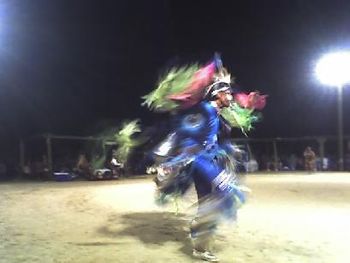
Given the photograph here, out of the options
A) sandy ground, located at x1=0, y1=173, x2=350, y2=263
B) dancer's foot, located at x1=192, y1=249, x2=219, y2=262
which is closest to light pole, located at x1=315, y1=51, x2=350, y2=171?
sandy ground, located at x1=0, y1=173, x2=350, y2=263

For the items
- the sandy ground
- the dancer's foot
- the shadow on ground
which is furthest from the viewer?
the shadow on ground

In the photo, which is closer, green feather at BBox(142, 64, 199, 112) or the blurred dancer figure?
green feather at BBox(142, 64, 199, 112)

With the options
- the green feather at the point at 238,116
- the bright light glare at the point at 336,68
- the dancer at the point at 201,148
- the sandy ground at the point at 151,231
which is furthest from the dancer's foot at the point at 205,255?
the bright light glare at the point at 336,68

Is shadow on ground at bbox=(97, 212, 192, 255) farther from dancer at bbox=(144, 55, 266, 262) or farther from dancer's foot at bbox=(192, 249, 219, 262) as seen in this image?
dancer at bbox=(144, 55, 266, 262)

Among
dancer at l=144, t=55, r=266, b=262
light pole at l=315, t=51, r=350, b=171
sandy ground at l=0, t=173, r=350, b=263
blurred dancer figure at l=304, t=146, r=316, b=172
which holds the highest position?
light pole at l=315, t=51, r=350, b=171

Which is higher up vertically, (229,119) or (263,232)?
(229,119)

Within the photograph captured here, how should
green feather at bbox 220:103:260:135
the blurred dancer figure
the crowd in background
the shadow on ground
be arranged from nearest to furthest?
the shadow on ground < green feather at bbox 220:103:260:135 < the crowd in background < the blurred dancer figure

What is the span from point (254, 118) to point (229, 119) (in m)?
1.35

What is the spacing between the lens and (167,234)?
9.11 metres

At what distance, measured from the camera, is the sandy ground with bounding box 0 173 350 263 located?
7.69 m

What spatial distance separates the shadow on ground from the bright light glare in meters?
24.2

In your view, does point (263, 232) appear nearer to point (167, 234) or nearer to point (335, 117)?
point (167, 234)

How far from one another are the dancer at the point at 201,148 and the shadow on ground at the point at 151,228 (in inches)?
24.3

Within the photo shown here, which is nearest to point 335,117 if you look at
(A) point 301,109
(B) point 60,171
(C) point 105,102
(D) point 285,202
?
(A) point 301,109
